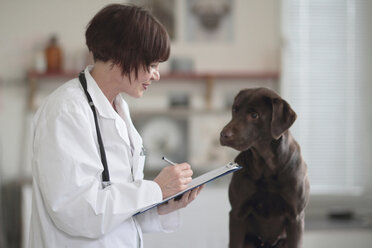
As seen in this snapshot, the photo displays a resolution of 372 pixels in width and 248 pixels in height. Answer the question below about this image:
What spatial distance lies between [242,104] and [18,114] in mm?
2697

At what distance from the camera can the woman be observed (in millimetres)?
1073

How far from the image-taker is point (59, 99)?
113 centimetres

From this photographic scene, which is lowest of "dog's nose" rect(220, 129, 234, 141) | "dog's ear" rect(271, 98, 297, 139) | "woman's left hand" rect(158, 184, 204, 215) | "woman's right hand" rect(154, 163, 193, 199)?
"woman's left hand" rect(158, 184, 204, 215)

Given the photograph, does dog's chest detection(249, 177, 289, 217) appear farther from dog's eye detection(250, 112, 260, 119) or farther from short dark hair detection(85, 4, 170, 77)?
short dark hair detection(85, 4, 170, 77)

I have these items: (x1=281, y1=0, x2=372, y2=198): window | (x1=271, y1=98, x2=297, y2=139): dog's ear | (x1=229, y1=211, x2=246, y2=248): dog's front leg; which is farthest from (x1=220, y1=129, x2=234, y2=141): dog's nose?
(x1=281, y1=0, x2=372, y2=198): window

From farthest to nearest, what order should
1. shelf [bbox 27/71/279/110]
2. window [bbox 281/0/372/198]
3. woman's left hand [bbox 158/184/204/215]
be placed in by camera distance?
window [bbox 281/0/372/198] < shelf [bbox 27/71/279/110] < woman's left hand [bbox 158/184/204/215]

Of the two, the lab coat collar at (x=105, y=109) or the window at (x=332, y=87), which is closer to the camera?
the lab coat collar at (x=105, y=109)

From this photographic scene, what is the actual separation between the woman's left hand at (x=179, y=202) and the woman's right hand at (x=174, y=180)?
112 millimetres

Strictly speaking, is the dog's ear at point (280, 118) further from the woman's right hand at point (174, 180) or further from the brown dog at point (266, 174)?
the woman's right hand at point (174, 180)

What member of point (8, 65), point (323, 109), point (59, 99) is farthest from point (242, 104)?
point (8, 65)

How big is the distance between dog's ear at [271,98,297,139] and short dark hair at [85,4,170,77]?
0.37 meters

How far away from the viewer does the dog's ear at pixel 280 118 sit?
3.84 feet

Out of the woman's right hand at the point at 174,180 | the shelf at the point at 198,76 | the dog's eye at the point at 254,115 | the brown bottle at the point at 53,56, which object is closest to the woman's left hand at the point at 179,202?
the woman's right hand at the point at 174,180

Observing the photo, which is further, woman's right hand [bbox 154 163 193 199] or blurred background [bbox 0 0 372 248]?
blurred background [bbox 0 0 372 248]
